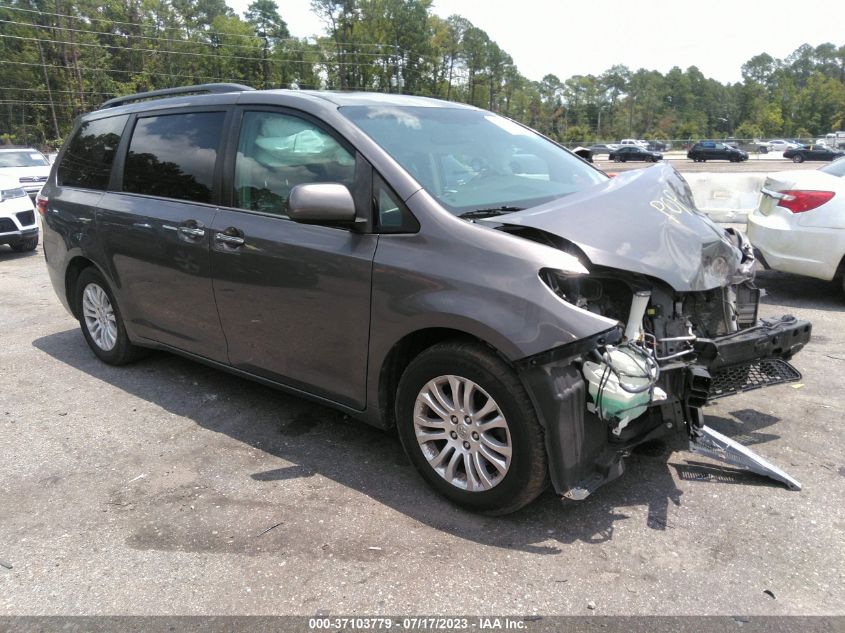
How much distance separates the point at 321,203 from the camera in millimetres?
2977

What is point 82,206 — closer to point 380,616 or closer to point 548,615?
point 380,616

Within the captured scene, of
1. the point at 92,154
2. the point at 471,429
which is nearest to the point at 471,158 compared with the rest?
the point at 471,429

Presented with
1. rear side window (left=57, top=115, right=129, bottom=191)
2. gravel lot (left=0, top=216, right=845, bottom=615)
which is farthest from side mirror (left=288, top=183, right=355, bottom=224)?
rear side window (left=57, top=115, right=129, bottom=191)

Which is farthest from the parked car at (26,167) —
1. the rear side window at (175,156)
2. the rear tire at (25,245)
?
the rear side window at (175,156)

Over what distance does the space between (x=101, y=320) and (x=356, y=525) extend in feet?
10.4

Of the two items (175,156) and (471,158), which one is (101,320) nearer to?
(175,156)

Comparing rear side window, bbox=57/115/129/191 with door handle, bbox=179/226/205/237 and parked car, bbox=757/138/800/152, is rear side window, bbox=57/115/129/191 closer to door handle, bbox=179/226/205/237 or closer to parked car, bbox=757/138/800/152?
door handle, bbox=179/226/205/237

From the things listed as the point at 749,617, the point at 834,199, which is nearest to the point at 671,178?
the point at 749,617

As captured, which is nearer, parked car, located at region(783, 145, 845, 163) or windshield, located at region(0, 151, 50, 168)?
windshield, located at region(0, 151, 50, 168)

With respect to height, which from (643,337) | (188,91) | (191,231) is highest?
(188,91)

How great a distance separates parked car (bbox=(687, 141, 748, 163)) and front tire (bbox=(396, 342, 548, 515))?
58070 millimetres

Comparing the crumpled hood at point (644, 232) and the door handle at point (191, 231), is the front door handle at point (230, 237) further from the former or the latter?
the crumpled hood at point (644, 232)

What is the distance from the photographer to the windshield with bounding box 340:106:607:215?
3201 mm

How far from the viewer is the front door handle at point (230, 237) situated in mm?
3605
